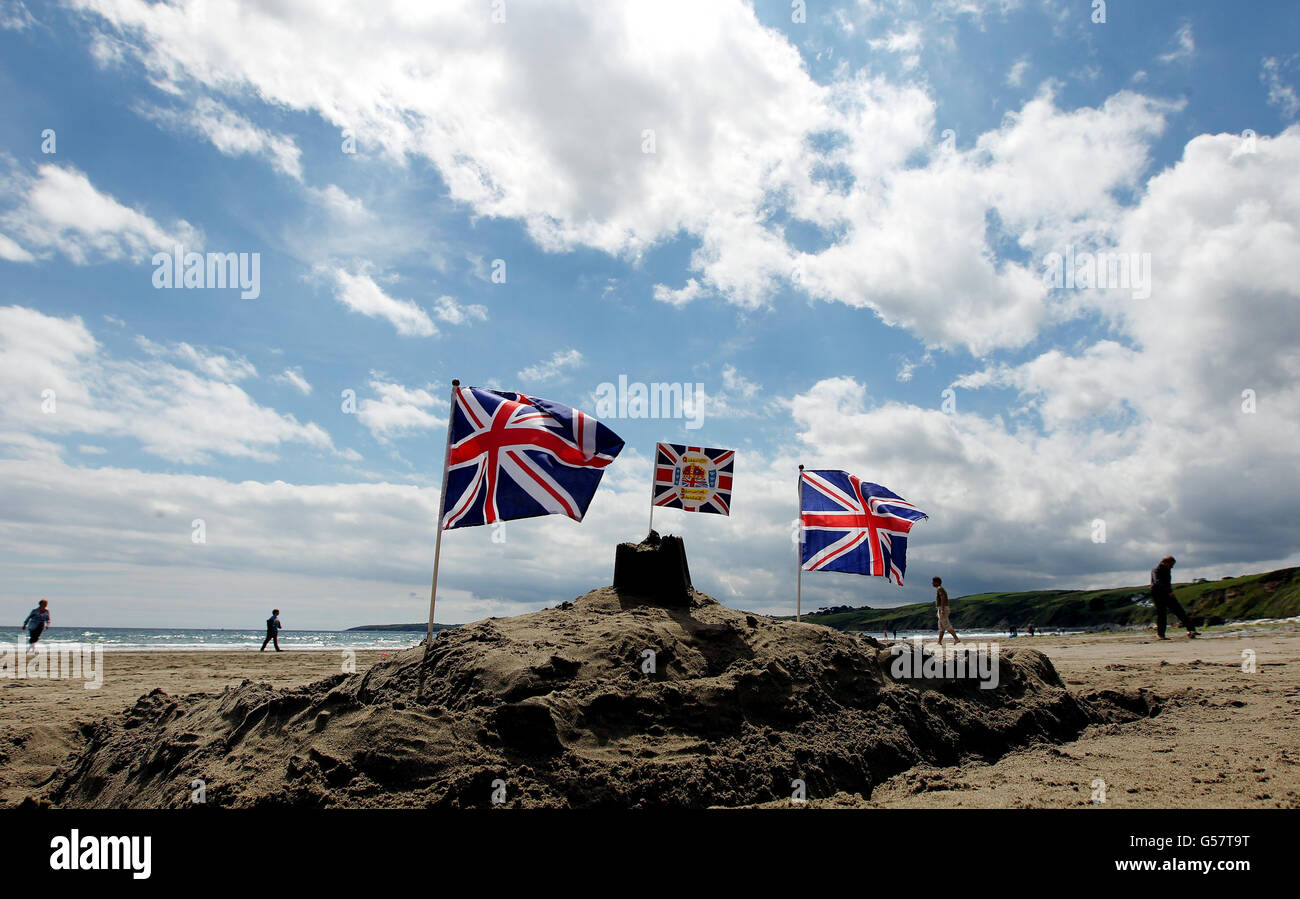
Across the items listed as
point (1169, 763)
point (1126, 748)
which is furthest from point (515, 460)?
point (1126, 748)

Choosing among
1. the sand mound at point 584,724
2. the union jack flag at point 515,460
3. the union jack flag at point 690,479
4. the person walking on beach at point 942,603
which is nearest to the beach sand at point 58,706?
the sand mound at point 584,724

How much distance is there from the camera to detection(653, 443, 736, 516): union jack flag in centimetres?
1112

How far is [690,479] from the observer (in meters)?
11.2

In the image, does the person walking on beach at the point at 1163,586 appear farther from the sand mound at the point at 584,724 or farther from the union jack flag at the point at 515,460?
the union jack flag at the point at 515,460

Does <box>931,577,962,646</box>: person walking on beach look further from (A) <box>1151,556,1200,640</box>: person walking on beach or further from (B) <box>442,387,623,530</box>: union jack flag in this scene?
(B) <box>442,387,623,530</box>: union jack flag

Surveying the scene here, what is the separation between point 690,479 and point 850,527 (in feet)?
11.3

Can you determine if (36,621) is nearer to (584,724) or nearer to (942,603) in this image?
(584,724)

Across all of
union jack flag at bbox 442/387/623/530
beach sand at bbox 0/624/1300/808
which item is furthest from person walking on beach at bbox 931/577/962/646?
union jack flag at bbox 442/387/623/530

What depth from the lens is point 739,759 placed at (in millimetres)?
5637

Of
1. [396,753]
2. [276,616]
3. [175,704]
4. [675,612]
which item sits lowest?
[276,616]

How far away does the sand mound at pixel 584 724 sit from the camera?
4.99 m
